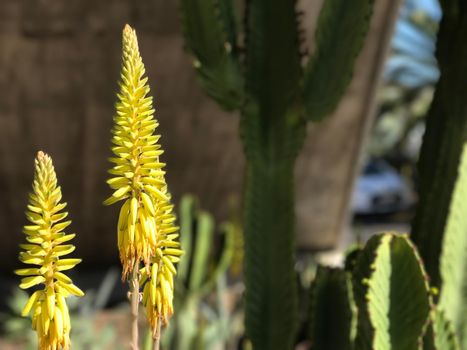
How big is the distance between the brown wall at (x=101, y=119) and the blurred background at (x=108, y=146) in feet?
0.04

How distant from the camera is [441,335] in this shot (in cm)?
233

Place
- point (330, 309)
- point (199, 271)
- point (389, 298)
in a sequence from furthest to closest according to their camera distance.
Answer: point (199, 271)
point (330, 309)
point (389, 298)

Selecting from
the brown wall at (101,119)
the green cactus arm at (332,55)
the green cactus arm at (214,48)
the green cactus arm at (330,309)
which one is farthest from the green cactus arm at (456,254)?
the brown wall at (101,119)

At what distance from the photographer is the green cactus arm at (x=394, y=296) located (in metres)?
2.12

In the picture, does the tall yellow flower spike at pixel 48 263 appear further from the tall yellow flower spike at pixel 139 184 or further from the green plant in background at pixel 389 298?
the green plant in background at pixel 389 298

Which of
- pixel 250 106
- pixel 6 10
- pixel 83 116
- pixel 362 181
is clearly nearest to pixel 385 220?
pixel 362 181

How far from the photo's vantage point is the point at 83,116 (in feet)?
22.8

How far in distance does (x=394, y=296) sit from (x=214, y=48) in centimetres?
105

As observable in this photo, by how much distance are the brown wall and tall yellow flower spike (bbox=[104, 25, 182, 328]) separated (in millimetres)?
4641

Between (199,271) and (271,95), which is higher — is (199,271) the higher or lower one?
the lower one

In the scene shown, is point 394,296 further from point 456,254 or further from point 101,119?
point 101,119

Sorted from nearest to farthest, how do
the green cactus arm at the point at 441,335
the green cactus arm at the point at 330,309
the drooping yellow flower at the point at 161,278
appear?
the drooping yellow flower at the point at 161,278 → the green cactus arm at the point at 441,335 → the green cactus arm at the point at 330,309

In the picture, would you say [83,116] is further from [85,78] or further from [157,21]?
[157,21]

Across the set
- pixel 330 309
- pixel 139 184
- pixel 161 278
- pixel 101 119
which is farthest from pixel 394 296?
pixel 101 119
